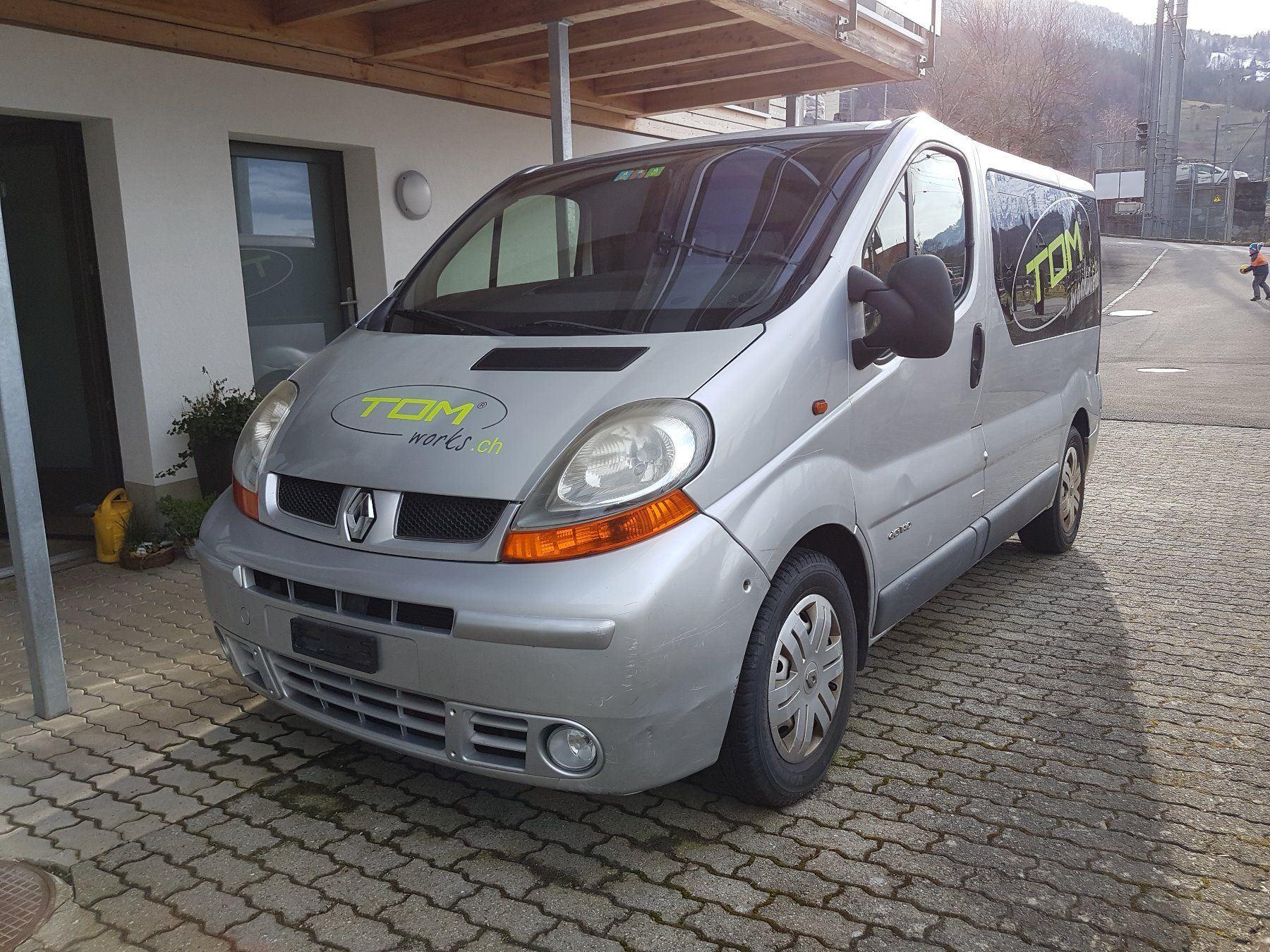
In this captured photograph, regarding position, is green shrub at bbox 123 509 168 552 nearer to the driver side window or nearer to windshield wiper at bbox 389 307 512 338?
windshield wiper at bbox 389 307 512 338

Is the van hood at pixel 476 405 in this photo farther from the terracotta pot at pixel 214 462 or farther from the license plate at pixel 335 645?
the terracotta pot at pixel 214 462

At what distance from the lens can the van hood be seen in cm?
265

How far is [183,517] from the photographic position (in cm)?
603

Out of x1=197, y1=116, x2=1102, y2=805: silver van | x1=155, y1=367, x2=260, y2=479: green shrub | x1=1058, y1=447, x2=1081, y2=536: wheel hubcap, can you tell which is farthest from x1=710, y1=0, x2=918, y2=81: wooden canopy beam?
x1=155, y1=367, x2=260, y2=479: green shrub

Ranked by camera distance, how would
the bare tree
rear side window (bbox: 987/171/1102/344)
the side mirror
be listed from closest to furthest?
the side mirror → rear side window (bbox: 987/171/1102/344) → the bare tree

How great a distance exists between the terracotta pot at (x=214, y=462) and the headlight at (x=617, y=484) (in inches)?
159

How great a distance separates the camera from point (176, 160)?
6.27 meters

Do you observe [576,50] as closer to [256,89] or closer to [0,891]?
[256,89]

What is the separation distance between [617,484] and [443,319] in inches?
48.1

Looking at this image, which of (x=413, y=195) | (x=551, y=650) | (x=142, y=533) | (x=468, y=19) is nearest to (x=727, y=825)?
(x=551, y=650)

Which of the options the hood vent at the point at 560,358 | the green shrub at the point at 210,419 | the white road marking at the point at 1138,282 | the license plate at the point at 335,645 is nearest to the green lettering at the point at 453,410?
the hood vent at the point at 560,358

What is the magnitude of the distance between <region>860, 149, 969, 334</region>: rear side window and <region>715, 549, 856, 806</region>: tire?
83cm

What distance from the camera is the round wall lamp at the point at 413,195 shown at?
7.70m

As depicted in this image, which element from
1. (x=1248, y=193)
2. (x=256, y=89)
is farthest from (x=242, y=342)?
(x=1248, y=193)
